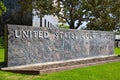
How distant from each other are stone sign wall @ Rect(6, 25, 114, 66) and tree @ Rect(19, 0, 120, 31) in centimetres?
1807

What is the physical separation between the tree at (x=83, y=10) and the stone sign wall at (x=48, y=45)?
59.3ft

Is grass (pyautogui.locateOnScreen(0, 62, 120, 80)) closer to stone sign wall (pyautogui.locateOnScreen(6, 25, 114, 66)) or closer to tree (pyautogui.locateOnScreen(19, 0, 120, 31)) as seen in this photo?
stone sign wall (pyautogui.locateOnScreen(6, 25, 114, 66))

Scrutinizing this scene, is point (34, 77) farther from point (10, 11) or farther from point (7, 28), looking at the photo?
point (10, 11)

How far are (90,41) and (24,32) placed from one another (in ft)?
21.4

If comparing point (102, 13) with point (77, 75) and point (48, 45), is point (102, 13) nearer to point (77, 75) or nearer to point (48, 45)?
point (48, 45)

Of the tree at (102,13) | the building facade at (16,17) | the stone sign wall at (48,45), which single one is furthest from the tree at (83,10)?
the stone sign wall at (48,45)

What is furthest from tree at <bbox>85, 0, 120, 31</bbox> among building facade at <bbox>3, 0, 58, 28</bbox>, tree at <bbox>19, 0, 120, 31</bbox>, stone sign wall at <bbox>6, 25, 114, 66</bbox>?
stone sign wall at <bbox>6, 25, 114, 66</bbox>

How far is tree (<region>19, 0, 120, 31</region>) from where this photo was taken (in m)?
38.5

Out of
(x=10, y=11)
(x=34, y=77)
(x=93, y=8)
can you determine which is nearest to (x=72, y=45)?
(x=34, y=77)

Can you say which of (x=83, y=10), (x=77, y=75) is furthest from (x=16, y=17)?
(x=77, y=75)

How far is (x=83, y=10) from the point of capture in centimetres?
3922

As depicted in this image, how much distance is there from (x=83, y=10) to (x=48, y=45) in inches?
954

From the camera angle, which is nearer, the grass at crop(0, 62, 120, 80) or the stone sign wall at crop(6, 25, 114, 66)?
the grass at crop(0, 62, 120, 80)

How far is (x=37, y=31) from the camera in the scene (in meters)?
15.0
